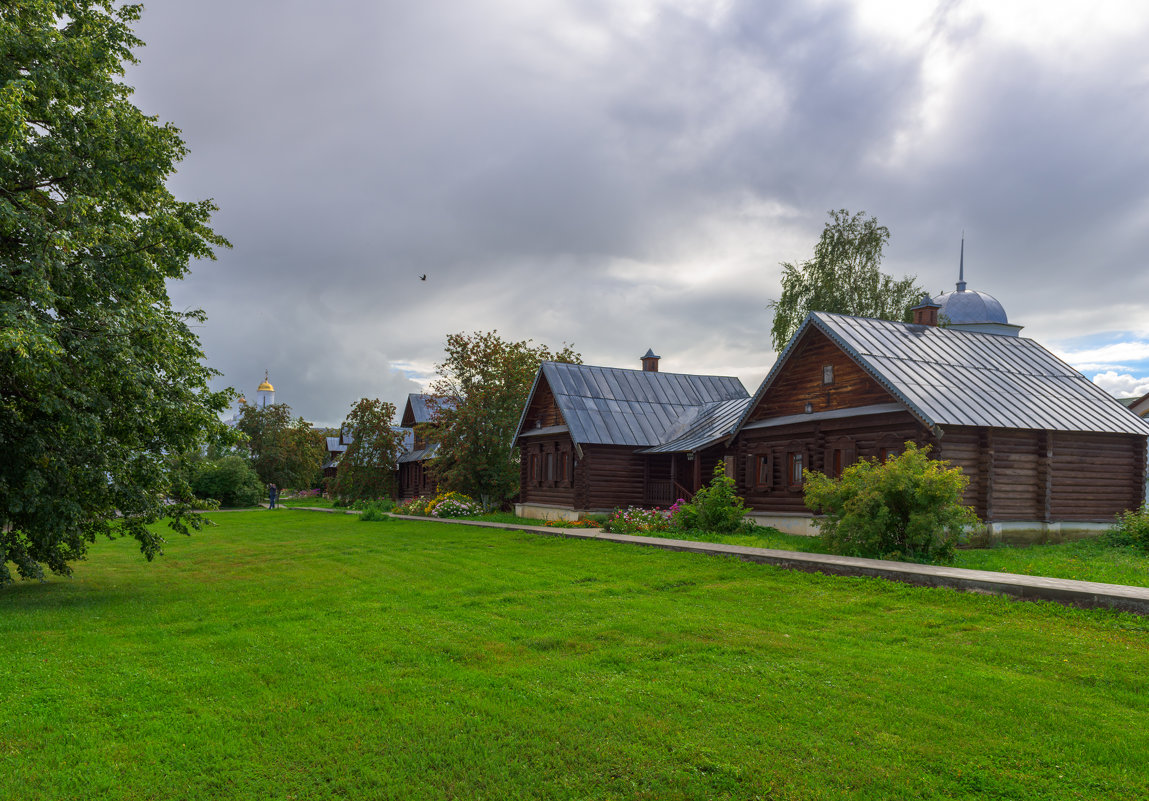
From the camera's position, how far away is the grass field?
5.18 m

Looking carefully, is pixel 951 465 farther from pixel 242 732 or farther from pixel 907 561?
pixel 242 732

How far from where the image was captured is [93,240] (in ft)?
37.8

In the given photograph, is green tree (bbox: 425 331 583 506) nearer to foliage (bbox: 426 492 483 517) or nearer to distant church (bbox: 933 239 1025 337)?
foliage (bbox: 426 492 483 517)

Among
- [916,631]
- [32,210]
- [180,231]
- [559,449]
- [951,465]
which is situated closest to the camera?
[916,631]

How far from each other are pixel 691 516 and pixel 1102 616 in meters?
13.2

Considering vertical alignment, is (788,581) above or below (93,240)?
below

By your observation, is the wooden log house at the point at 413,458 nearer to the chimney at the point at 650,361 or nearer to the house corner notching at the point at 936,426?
the chimney at the point at 650,361

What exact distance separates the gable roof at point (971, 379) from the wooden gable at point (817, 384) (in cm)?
29

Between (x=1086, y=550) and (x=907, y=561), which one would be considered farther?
(x=1086, y=550)

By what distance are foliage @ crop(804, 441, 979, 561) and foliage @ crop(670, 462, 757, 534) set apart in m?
6.18

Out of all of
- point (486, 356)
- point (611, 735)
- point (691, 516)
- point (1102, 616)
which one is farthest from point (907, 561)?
point (486, 356)

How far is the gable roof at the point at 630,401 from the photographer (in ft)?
100

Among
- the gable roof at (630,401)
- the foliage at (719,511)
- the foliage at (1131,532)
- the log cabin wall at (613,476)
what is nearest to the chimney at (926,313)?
the foliage at (1131,532)

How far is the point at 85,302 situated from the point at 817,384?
57.1ft
